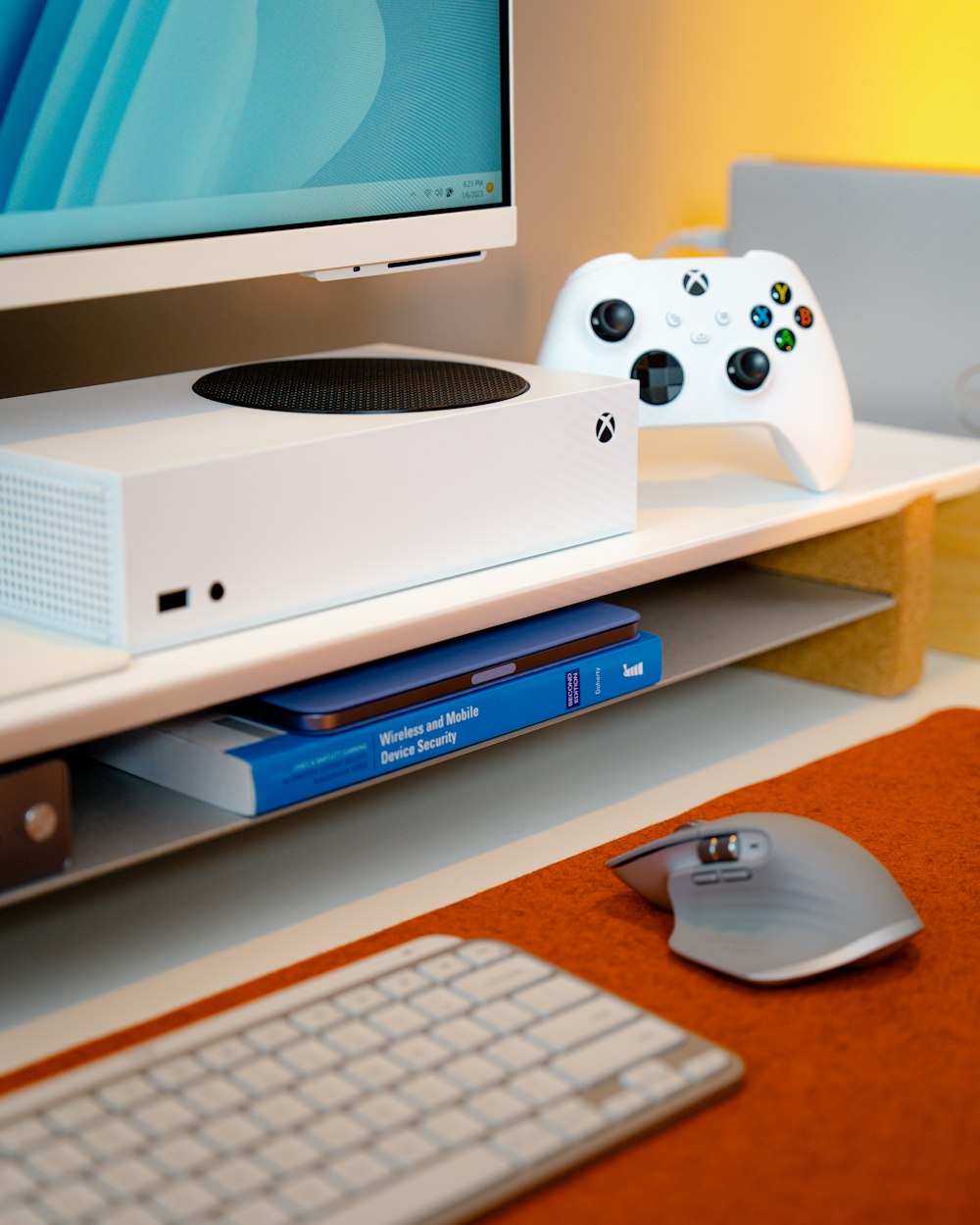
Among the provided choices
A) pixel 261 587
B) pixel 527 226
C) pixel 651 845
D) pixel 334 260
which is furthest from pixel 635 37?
pixel 651 845

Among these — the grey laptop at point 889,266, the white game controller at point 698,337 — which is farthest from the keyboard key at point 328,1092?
the grey laptop at point 889,266

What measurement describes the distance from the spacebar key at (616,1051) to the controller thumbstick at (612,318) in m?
0.57

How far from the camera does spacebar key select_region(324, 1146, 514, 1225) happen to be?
0.55m

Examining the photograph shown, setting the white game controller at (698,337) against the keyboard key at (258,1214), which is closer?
the keyboard key at (258,1214)

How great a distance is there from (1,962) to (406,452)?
361 millimetres

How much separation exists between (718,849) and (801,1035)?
101 millimetres

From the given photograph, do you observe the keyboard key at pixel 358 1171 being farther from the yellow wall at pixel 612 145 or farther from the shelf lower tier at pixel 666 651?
the yellow wall at pixel 612 145

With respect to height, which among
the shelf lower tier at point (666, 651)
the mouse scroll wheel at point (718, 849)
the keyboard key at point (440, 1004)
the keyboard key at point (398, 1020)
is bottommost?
the keyboard key at point (440, 1004)

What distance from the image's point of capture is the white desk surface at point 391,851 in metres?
0.83

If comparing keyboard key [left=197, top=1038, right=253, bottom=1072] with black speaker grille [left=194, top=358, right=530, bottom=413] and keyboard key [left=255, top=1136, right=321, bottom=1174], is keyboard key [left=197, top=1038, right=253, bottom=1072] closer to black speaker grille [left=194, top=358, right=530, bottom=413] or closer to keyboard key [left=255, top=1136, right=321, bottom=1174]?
keyboard key [left=255, top=1136, right=321, bottom=1174]

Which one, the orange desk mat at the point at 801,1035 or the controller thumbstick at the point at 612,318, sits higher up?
the controller thumbstick at the point at 612,318

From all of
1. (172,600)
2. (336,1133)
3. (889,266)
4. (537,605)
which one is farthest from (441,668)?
(889,266)

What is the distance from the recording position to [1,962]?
85 centimetres

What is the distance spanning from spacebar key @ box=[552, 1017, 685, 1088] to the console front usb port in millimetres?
A: 328
